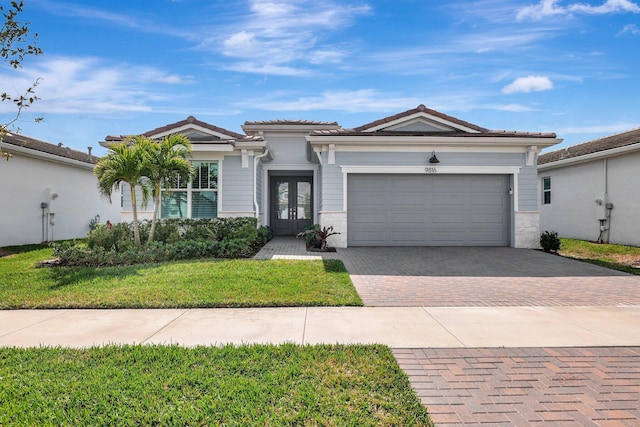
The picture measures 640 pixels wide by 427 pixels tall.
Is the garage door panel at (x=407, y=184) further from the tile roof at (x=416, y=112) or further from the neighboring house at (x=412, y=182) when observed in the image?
the tile roof at (x=416, y=112)

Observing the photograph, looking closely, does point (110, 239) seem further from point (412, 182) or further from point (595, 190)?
point (595, 190)

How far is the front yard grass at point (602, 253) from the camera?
429 inches

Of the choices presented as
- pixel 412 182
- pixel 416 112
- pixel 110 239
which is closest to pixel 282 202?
pixel 412 182

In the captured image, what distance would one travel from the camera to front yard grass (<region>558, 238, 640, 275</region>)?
35.7ft

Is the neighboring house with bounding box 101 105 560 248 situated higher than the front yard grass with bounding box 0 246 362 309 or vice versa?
the neighboring house with bounding box 101 105 560 248

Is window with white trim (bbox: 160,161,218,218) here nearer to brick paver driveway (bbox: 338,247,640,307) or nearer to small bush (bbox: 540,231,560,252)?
brick paver driveway (bbox: 338,247,640,307)

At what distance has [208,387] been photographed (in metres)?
3.03

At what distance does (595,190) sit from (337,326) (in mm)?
15216

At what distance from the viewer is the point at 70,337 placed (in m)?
4.36

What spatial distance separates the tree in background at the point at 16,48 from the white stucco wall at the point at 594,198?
17.1m

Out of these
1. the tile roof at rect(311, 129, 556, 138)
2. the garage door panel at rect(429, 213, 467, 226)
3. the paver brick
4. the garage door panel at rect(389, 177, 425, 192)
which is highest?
the tile roof at rect(311, 129, 556, 138)

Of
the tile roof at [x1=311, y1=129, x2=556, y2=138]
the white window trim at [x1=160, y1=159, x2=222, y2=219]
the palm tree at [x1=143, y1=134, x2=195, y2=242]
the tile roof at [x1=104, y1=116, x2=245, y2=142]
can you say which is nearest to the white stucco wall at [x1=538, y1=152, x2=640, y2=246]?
the tile roof at [x1=311, y1=129, x2=556, y2=138]

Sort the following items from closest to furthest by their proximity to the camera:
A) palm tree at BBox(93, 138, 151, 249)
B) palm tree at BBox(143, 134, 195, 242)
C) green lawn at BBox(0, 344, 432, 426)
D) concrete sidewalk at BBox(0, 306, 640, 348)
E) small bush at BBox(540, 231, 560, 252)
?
green lawn at BBox(0, 344, 432, 426) < concrete sidewalk at BBox(0, 306, 640, 348) < palm tree at BBox(93, 138, 151, 249) < palm tree at BBox(143, 134, 195, 242) < small bush at BBox(540, 231, 560, 252)

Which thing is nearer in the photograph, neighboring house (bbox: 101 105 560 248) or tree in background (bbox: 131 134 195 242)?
tree in background (bbox: 131 134 195 242)
